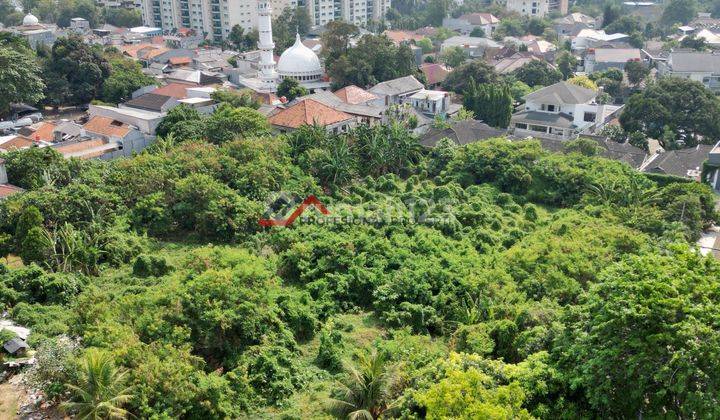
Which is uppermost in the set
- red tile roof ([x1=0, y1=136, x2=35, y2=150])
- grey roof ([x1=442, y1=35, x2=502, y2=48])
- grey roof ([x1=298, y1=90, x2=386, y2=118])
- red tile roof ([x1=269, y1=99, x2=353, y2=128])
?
red tile roof ([x1=269, y1=99, x2=353, y2=128])

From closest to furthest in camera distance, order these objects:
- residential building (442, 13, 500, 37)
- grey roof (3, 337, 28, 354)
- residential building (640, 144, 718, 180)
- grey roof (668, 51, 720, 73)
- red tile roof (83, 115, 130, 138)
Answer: grey roof (3, 337, 28, 354) → residential building (640, 144, 718, 180) → red tile roof (83, 115, 130, 138) → grey roof (668, 51, 720, 73) → residential building (442, 13, 500, 37)

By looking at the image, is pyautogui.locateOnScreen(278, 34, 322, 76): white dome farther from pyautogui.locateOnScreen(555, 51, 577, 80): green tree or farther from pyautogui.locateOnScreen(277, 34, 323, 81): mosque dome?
pyautogui.locateOnScreen(555, 51, 577, 80): green tree

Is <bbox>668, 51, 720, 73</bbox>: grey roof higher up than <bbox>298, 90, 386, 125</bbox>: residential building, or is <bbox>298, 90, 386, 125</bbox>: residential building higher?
<bbox>668, 51, 720, 73</bbox>: grey roof

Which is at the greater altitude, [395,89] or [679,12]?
[679,12]

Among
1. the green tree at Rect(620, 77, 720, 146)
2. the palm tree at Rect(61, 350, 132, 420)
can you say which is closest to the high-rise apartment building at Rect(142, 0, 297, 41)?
the green tree at Rect(620, 77, 720, 146)

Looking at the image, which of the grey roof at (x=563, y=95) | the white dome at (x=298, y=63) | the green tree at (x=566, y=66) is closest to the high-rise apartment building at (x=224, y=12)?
the white dome at (x=298, y=63)

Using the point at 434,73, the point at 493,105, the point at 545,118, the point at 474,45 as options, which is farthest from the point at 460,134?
the point at 474,45

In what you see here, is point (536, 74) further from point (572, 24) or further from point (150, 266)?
point (150, 266)

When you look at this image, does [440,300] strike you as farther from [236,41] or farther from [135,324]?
[236,41]
